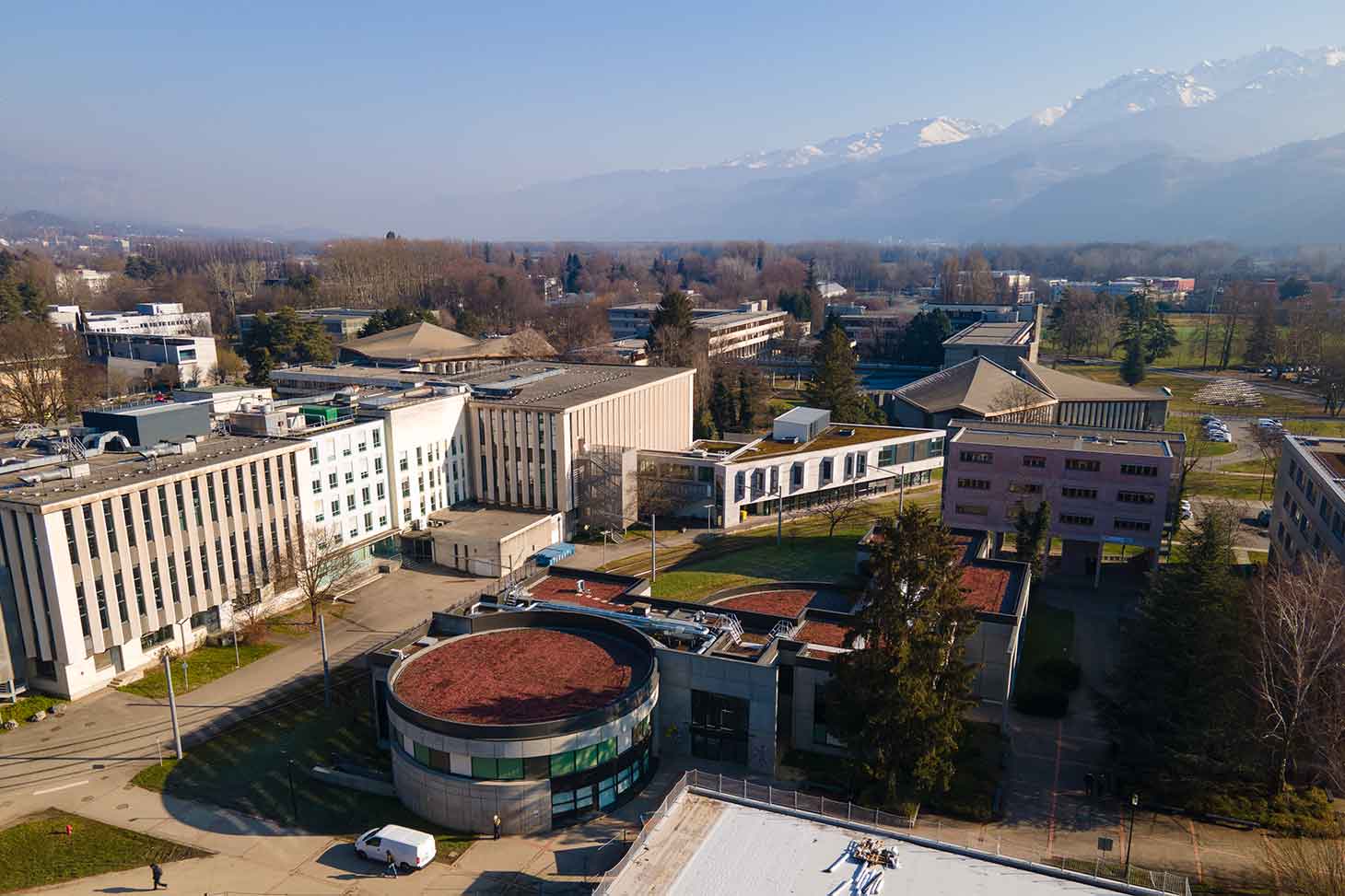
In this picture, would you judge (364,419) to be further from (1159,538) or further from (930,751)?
(1159,538)

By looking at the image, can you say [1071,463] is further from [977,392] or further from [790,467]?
[977,392]

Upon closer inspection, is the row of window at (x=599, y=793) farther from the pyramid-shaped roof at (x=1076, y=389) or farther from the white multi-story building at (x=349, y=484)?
the pyramid-shaped roof at (x=1076, y=389)

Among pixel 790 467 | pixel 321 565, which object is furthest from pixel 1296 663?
pixel 321 565

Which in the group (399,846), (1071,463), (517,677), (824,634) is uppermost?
(1071,463)

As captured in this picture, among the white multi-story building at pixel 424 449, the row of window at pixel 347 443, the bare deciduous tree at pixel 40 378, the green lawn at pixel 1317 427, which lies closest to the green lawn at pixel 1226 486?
the green lawn at pixel 1317 427

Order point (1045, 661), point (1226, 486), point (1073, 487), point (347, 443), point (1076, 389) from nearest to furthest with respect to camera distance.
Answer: point (1045, 661)
point (347, 443)
point (1073, 487)
point (1226, 486)
point (1076, 389)

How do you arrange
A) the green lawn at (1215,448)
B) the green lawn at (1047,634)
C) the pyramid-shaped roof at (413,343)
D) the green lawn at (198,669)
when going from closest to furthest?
the green lawn at (198,669), the green lawn at (1047,634), the green lawn at (1215,448), the pyramid-shaped roof at (413,343)

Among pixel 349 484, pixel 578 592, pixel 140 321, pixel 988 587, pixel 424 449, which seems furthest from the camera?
pixel 140 321
